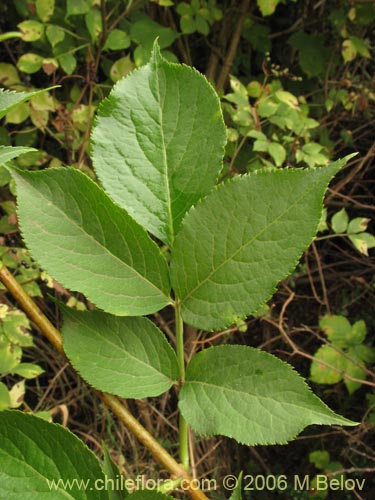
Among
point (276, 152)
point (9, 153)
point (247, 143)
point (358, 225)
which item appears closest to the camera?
point (9, 153)

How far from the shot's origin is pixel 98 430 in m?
1.47

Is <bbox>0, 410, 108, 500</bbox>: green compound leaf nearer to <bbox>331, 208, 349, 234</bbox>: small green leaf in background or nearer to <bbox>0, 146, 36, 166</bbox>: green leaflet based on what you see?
<bbox>0, 146, 36, 166</bbox>: green leaflet

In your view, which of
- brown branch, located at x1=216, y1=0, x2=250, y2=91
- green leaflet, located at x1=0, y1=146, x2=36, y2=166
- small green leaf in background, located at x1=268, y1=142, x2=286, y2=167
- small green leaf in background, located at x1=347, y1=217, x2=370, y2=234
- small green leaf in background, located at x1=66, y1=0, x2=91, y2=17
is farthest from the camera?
brown branch, located at x1=216, y1=0, x2=250, y2=91

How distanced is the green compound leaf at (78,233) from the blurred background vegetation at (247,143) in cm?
77

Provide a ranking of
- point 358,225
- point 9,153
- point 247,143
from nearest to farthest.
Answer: point 9,153
point 358,225
point 247,143

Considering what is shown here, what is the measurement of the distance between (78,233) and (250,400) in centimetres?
13

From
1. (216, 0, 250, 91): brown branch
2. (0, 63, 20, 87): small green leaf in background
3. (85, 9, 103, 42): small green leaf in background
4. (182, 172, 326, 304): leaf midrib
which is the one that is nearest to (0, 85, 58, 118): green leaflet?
(182, 172, 326, 304): leaf midrib

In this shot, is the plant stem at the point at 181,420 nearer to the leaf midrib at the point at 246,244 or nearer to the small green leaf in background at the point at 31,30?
the leaf midrib at the point at 246,244

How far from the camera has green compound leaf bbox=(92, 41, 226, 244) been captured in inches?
11.7

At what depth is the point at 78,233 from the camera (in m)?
0.29

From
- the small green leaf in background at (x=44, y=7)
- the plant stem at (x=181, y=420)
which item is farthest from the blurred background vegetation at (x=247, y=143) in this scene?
the plant stem at (x=181, y=420)

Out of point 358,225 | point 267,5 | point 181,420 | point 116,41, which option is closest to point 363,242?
point 358,225

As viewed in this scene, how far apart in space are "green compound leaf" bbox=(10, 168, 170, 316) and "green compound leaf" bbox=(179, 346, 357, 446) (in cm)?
6

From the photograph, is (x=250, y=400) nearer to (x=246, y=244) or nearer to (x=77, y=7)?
(x=246, y=244)
